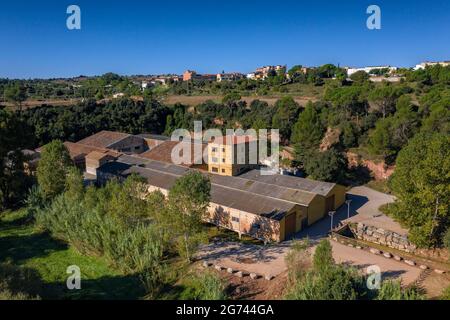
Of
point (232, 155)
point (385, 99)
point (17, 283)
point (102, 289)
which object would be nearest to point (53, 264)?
point (102, 289)

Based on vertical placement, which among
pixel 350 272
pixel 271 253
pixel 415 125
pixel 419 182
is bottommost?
pixel 271 253

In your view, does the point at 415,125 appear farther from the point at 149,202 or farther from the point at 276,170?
the point at 149,202

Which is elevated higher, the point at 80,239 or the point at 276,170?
the point at 276,170

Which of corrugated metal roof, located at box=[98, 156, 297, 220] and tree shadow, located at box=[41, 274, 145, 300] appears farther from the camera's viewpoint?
corrugated metal roof, located at box=[98, 156, 297, 220]

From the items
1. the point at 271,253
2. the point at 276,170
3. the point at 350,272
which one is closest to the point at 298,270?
the point at 350,272

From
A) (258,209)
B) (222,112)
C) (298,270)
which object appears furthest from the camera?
(222,112)

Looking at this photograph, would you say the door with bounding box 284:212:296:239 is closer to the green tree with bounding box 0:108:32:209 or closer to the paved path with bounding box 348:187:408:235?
the paved path with bounding box 348:187:408:235

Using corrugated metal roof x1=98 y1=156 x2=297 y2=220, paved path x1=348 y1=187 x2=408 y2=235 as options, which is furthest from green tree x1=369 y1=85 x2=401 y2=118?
corrugated metal roof x1=98 y1=156 x2=297 y2=220

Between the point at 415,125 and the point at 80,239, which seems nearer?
the point at 80,239
